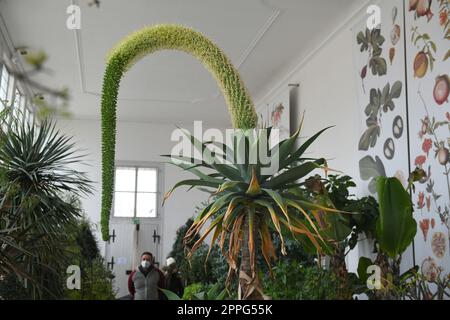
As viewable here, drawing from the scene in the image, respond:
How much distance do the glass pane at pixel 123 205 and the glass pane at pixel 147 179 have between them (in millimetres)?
338

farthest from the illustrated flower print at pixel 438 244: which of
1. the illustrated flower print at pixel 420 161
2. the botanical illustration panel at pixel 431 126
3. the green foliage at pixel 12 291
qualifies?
the green foliage at pixel 12 291

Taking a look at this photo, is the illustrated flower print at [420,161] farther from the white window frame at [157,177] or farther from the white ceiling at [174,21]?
Answer: the white window frame at [157,177]

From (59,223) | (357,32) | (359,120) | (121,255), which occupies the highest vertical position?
(357,32)

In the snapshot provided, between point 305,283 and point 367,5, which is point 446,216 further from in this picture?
point 367,5

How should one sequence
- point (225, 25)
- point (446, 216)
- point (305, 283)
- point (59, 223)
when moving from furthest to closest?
point (225, 25), point (446, 216), point (59, 223), point (305, 283)

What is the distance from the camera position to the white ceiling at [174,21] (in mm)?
6273

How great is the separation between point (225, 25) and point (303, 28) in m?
1.12

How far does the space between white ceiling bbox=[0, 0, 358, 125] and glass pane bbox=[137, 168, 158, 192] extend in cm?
245

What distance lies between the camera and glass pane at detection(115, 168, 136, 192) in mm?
11602

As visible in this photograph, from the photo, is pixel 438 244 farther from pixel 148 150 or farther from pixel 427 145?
pixel 148 150

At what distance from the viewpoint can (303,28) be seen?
22.7ft

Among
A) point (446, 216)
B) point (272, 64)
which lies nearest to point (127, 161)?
point (272, 64)

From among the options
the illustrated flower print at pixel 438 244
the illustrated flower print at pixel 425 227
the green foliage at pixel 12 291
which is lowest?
the green foliage at pixel 12 291

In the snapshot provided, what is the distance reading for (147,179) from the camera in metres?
11.9
